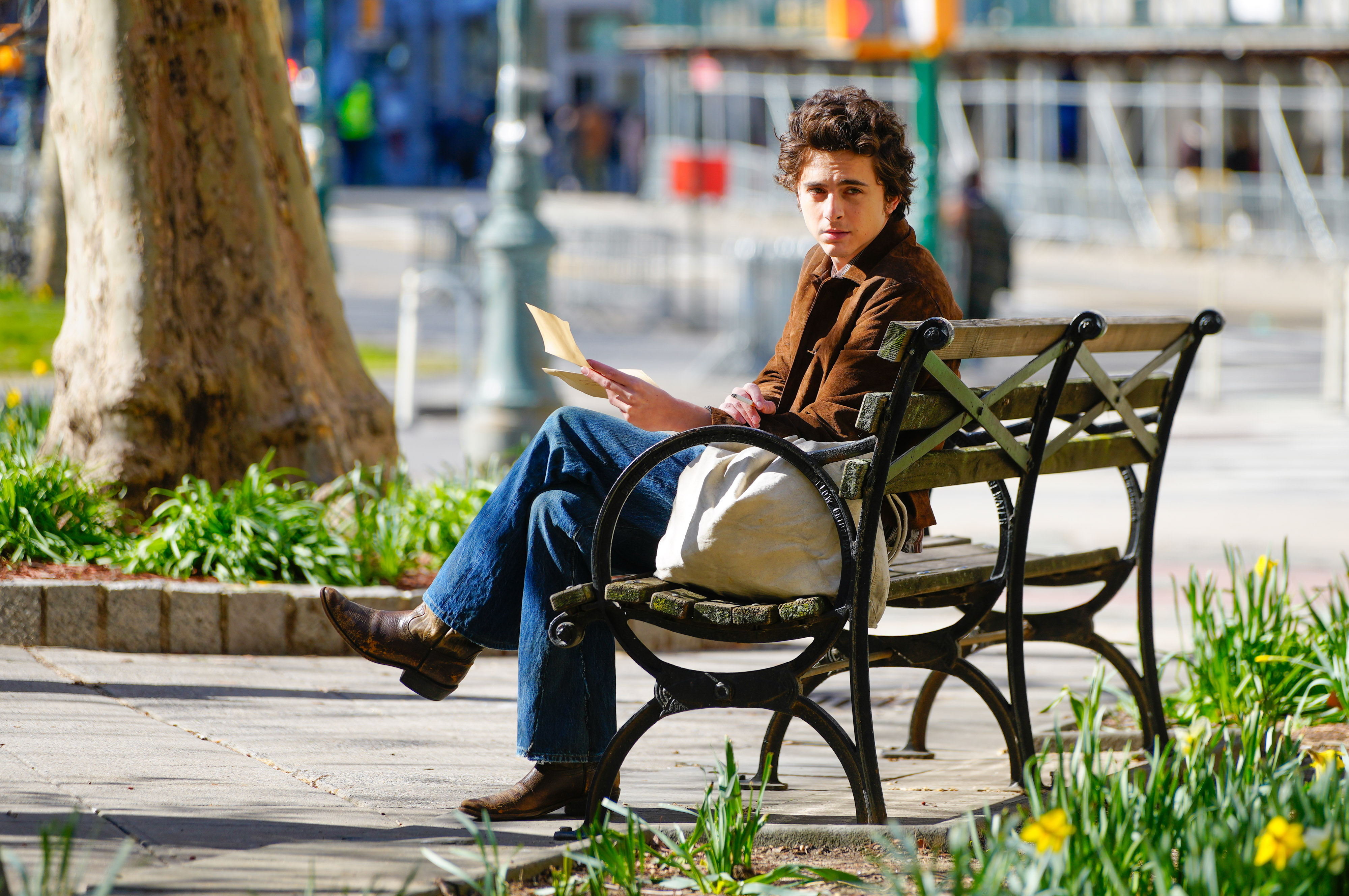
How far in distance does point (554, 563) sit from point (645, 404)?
39cm

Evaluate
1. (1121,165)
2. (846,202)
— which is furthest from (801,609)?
(1121,165)

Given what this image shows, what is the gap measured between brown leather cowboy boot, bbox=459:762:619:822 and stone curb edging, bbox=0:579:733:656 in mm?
1576

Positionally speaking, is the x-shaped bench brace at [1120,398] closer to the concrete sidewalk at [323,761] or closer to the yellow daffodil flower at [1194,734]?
the yellow daffodil flower at [1194,734]

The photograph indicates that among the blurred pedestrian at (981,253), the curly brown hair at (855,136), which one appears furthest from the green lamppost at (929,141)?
the curly brown hair at (855,136)

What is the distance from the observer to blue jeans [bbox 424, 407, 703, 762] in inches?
137

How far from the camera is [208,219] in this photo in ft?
19.2

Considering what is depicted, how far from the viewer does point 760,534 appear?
330 cm

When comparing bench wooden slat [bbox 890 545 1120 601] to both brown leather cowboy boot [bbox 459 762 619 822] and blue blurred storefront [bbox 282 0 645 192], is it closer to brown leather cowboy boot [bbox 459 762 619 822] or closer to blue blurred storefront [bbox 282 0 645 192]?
brown leather cowboy boot [bbox 459 762 619 822]

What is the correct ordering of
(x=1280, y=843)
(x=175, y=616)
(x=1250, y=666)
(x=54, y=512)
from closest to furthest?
(x=1280, y=843) → (x=1250, y=666) → (x=175, y=616) → (x=54, y=512)

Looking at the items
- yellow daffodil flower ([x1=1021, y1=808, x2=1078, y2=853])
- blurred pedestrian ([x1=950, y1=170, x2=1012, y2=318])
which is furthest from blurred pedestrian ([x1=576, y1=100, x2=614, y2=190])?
yellow daffodil flower ([x1=1021, y1=808, x2=1078, y2=853])

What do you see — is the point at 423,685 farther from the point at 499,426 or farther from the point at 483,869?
the point at 499,426

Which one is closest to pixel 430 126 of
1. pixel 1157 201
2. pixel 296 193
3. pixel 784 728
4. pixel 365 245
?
pixel 365 245

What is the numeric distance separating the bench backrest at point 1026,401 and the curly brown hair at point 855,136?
17.3 inches

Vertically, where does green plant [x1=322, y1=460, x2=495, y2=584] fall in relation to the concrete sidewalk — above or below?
above
